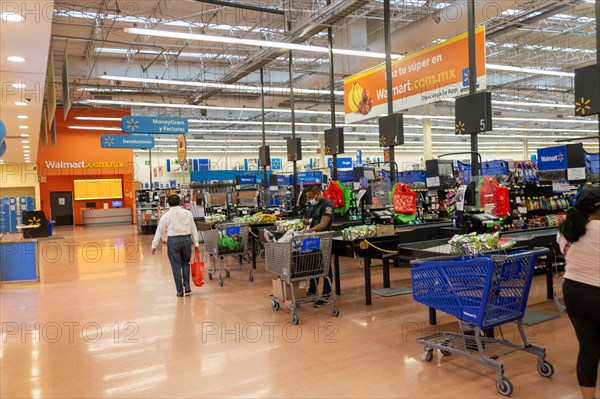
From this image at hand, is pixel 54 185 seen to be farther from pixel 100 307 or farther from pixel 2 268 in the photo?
pixel 100 307

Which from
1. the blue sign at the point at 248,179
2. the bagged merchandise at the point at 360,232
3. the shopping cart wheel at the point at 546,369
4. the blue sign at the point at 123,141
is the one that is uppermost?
the blue sign at the point at 123,141

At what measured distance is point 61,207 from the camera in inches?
1035

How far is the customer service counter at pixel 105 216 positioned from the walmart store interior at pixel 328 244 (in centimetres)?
776

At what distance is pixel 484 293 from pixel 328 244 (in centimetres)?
268

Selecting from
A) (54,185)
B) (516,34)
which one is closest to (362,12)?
(516,34)

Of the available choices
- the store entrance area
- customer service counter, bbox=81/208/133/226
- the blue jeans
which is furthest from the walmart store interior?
customer service counter, bbox=81/208/133/226

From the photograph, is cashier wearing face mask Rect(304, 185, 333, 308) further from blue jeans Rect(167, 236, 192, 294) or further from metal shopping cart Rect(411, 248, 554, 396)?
metal shopping cart Rect(411, 248, 554, 396)

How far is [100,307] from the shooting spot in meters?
6.87

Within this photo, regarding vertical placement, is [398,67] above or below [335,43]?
below

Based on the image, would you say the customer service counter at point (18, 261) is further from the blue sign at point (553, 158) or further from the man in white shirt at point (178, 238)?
the blue sign at point (553, 158)

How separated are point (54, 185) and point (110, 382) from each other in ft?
81.2

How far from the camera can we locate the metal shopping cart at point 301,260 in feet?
19.0

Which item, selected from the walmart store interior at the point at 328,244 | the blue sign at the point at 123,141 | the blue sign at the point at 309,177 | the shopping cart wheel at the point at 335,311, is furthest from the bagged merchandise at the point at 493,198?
the blue sign at the point at 123,141

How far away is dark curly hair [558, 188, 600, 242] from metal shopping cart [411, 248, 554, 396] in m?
0.63
